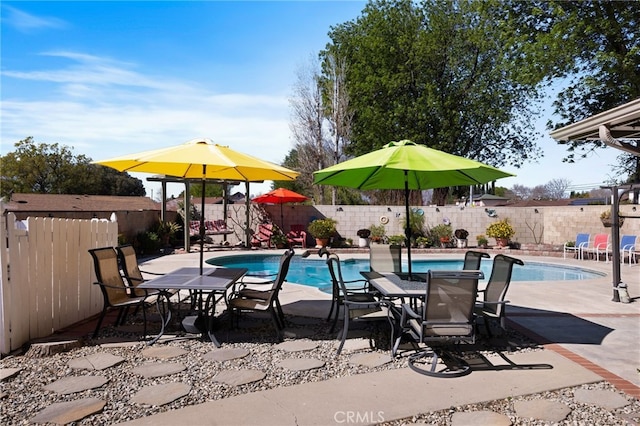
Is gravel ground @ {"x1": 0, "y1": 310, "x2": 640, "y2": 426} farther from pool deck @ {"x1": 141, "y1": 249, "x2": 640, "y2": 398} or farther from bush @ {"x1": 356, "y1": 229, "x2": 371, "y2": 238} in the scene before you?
bush @ {"x1": 356, "y1": 229, "x2": 371, "y2": 238}

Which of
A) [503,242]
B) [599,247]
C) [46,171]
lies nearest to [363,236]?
[503,242]

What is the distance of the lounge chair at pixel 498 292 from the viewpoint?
4457 mm

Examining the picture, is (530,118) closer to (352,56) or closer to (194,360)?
(352,56)

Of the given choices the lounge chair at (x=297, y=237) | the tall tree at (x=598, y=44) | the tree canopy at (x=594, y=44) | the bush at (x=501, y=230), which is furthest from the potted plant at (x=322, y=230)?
the tall tree at (x=598, y=44)

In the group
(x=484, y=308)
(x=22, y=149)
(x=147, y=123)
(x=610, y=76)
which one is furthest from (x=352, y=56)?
(x=22, y=149)

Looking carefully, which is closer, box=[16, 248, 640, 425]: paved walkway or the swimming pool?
box=[16, 248, 640, 425]: paved walkway

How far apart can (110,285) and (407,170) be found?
12.0ft

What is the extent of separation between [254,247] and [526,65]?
510 inches

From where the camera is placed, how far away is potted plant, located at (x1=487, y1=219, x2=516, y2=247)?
58.2 ft

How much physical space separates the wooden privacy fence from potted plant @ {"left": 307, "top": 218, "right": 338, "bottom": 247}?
11689mm

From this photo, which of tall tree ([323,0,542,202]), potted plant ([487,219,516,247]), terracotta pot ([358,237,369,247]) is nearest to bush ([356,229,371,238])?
terracotta pot ([358,237,369,247])

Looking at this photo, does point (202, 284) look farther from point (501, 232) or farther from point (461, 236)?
point (501, 232)

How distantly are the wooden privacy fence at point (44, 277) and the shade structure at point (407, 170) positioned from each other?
3.09 m

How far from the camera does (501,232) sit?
17.7 meters
